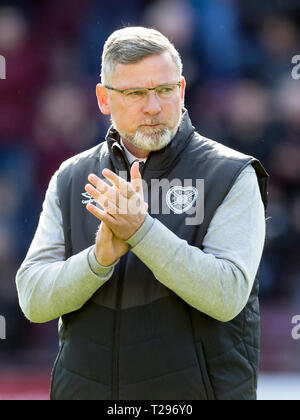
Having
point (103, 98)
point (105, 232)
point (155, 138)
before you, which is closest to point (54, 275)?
point (105, 232)

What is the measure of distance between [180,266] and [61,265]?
36 cm

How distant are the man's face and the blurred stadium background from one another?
2.66 m

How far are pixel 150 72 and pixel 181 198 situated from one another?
0.35 metres

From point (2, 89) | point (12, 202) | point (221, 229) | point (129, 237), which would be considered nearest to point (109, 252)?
point (129, 237)

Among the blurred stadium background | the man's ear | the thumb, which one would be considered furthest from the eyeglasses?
the blurred stadium background

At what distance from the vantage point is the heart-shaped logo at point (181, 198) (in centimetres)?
221

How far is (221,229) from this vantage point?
2.16 metres

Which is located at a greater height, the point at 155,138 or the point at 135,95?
the point at 135,95

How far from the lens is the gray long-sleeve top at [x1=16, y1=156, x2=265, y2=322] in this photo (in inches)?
80.1

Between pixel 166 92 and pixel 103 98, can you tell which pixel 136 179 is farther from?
pixel 103 98

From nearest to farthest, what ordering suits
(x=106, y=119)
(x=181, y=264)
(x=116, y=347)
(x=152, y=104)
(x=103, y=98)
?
(x=181, y=264) → (x=116, y=347) → (x=152, y=104) → (x=103, y=98) → (x=106, y=119)

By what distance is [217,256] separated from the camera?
2125mm

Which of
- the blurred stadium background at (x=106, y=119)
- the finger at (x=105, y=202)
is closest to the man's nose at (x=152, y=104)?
the finger at (x=105, y=202)
